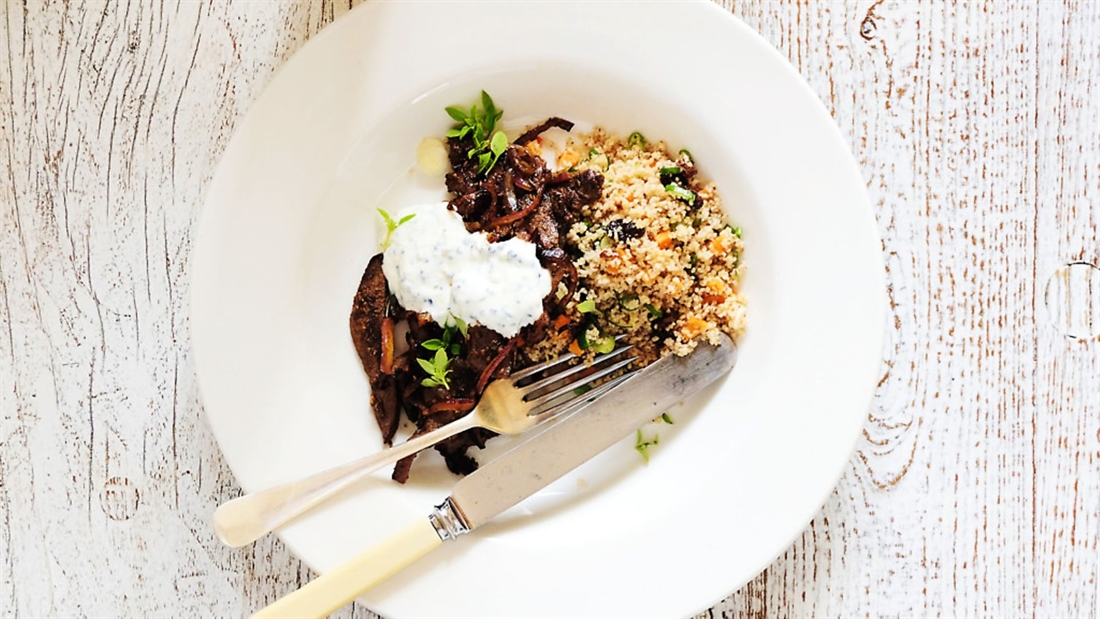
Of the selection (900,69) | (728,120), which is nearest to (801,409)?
(728,120)

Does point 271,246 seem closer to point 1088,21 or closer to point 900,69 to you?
point 900,69

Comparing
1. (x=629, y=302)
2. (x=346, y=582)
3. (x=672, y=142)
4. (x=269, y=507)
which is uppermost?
(x=672, y=142)

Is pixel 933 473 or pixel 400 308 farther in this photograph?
pixel 933 473

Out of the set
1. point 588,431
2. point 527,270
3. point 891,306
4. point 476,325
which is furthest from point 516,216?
point 891,306

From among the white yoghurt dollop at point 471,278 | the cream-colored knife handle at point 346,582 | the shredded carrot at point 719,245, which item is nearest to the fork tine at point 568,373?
the white yoghurt dollop at point 471,278

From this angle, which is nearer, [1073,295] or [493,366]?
[493,366]

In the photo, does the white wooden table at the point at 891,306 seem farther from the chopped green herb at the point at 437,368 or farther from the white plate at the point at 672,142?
the chopped green herb at the point at 437,368

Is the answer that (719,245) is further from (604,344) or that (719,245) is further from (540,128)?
(540,128)
